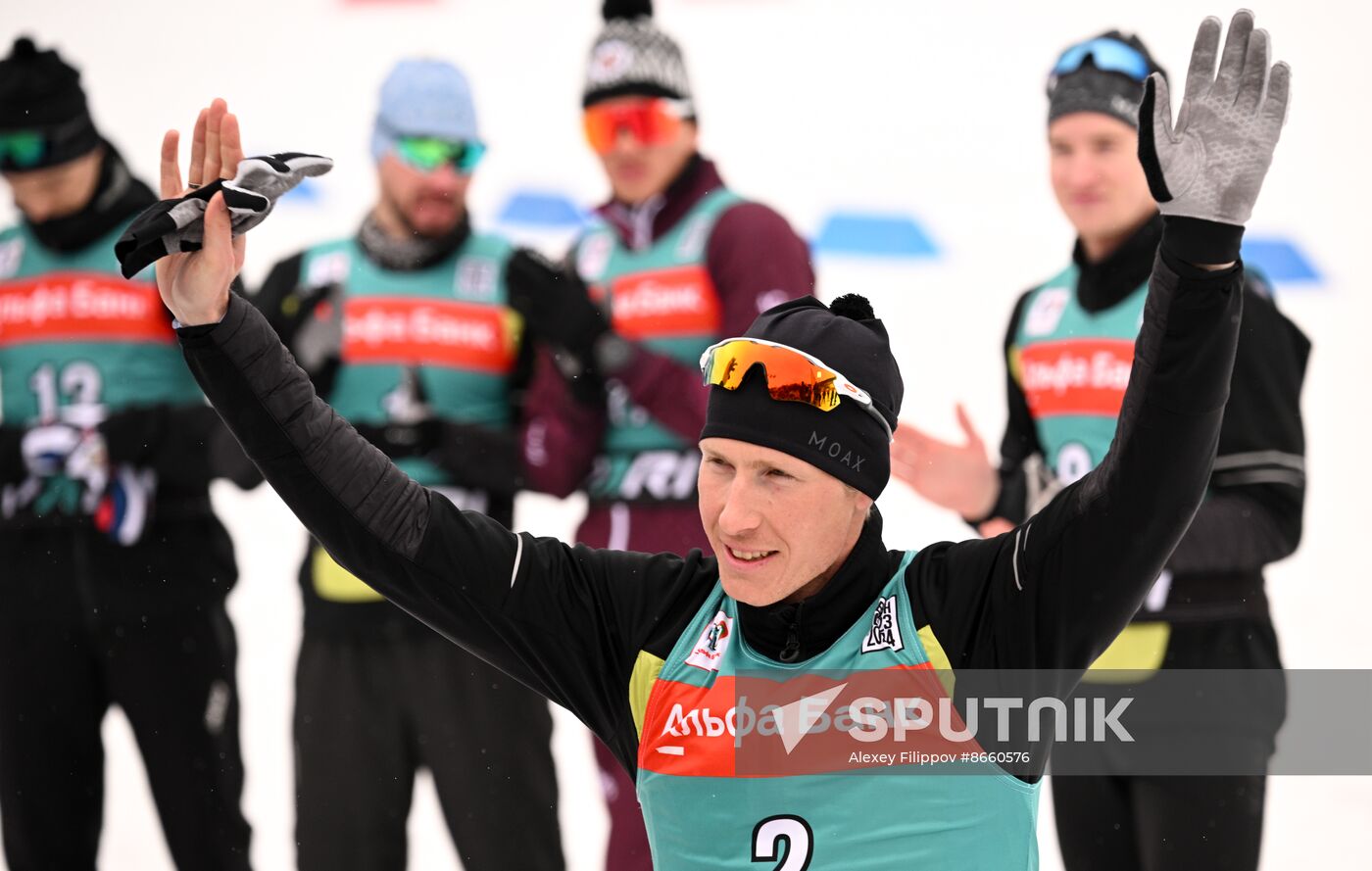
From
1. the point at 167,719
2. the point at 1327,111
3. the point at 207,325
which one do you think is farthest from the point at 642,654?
the point at 1327,111

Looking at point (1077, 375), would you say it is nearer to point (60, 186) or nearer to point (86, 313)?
point (86, 313)

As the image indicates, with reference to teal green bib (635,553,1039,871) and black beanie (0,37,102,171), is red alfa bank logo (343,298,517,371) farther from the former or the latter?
teal green bib (635,553,1039,871)

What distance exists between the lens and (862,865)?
7.17 feet

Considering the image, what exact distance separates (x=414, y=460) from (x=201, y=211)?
2.04 metres

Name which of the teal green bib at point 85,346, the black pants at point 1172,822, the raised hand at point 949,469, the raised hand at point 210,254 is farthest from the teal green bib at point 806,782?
the teal green bib at point 85,346

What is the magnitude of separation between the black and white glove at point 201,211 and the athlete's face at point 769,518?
0.69 m

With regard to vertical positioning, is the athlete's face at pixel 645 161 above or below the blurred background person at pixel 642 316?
above

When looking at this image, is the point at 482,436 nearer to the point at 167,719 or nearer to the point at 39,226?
the point at 167,719

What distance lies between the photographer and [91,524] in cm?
458

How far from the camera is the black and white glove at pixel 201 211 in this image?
221 centimetres

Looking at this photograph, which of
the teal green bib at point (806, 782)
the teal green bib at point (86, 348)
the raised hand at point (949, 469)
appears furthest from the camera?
the teal green bib at point (86, 348)

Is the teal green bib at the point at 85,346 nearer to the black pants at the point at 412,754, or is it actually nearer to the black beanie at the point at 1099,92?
the black pants at the point at 412,754

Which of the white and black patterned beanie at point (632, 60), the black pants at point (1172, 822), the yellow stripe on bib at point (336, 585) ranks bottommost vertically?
the black pants at point (1172, 822)

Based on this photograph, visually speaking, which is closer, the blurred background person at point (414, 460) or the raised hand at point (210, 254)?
the raised hand at point (210, 254)
